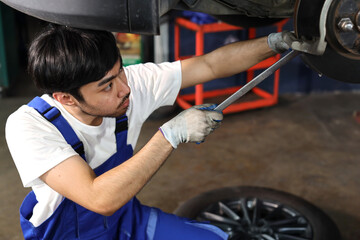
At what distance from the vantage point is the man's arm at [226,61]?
1.31 meters

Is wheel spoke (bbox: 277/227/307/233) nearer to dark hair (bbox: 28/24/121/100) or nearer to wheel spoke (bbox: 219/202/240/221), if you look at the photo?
wheel spoke (bbox: 219/202/240/221)

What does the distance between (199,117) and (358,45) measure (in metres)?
0.41

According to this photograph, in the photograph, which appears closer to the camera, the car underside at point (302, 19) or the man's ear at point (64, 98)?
the car underside at point (302, 19)

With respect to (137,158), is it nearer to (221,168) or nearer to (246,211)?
A: (246,211)

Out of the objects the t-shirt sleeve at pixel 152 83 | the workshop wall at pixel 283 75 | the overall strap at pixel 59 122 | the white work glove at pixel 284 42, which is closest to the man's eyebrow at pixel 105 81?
the overall strap at pixel 59 122

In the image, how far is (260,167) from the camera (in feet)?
7.87

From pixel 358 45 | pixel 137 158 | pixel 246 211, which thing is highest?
pixel 358 45

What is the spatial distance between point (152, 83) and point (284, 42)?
46 centimetres

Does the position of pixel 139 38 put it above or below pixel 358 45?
below

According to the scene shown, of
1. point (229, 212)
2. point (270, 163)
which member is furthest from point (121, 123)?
point (270, 163)

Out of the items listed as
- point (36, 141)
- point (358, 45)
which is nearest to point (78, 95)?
point (36, 141)

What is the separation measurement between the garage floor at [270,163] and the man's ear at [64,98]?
0.93 metres

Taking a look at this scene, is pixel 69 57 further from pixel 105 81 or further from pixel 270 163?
pixel 270 163

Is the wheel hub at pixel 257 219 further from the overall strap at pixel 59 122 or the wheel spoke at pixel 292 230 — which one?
the overall strap at pixel 59 122
